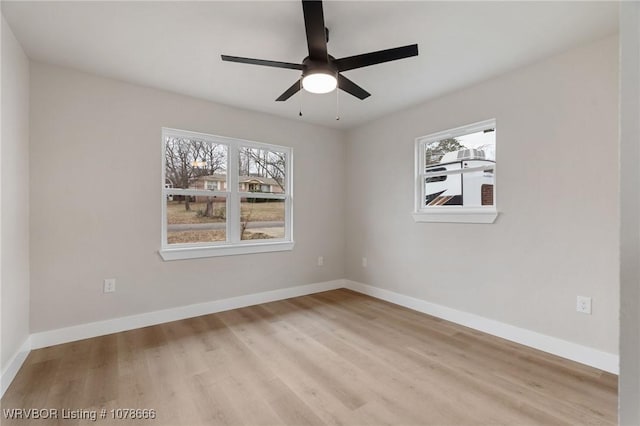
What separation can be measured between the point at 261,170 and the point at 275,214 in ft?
1.99

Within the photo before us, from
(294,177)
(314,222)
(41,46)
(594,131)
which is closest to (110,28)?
(41,46)

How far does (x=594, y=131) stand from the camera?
7.52ft

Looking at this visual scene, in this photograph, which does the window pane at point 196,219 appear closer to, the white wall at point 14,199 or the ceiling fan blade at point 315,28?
the white wall at point 14,199

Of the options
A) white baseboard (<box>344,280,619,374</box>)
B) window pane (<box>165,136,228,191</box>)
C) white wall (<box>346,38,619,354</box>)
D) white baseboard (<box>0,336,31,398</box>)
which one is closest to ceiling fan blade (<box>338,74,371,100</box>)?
white wall (<box>346,38,619,354</box>)

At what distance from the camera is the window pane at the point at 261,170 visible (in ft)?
12.4

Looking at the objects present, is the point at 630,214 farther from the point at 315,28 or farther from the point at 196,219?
the point at 196,219

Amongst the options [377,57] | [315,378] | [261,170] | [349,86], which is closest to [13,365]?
[315,378]

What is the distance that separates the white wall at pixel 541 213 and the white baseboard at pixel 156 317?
1604mm

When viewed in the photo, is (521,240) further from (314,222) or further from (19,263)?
(19,263)

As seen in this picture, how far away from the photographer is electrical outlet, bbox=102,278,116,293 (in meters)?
2.85

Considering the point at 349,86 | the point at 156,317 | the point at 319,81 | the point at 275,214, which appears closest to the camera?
the point at 319,81

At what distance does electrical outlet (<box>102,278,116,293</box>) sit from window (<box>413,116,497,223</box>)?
3.23 m

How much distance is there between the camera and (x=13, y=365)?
213 centimetres

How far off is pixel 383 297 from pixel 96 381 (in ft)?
9.92
